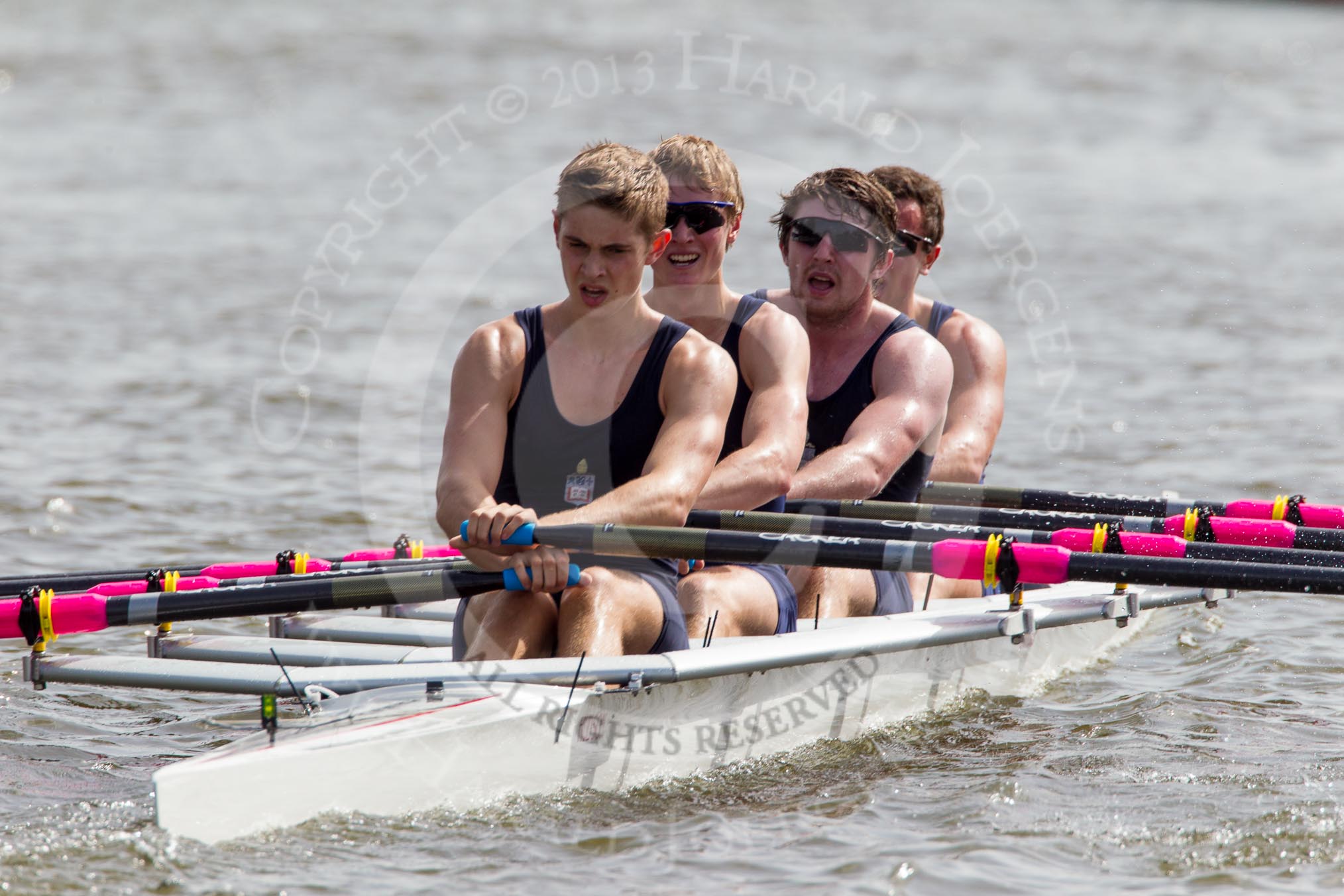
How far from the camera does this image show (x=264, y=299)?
45.2ft

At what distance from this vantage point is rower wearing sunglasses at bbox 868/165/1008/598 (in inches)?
270

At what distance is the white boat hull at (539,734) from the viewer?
389 cm

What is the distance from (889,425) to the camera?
19.3ft

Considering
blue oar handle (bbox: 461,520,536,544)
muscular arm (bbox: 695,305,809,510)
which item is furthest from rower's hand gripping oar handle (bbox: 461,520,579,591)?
muscular arm (bbox: 695,305,809,510)

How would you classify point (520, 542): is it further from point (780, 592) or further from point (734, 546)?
point (780, 592)

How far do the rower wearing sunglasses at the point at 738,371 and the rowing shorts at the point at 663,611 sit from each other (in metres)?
0.31

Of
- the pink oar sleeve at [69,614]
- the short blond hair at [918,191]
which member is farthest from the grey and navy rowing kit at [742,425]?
the pink oar sleeve at [69,614]

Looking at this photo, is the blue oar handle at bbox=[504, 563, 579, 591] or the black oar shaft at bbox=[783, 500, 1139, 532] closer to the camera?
the blue oar handle at bbox=[504, 563, 579, 591]

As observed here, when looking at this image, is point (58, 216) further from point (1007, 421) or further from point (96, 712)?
point (96, 712)

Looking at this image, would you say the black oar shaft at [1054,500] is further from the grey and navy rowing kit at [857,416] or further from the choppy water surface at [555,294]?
the choppy water surface at [555,294]

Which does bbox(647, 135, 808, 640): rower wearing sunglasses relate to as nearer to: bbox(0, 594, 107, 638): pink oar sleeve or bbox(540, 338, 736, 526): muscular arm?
bbox(540, 338, 736, 526): muscular arm

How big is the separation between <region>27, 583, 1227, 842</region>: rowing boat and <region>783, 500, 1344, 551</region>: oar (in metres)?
0.50

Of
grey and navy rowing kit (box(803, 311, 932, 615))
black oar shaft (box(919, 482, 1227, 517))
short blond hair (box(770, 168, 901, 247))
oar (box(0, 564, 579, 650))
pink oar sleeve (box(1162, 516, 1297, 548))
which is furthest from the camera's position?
black oar shaft (box(919, 482, 1227, 517))

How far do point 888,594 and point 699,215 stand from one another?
62.3 inches
